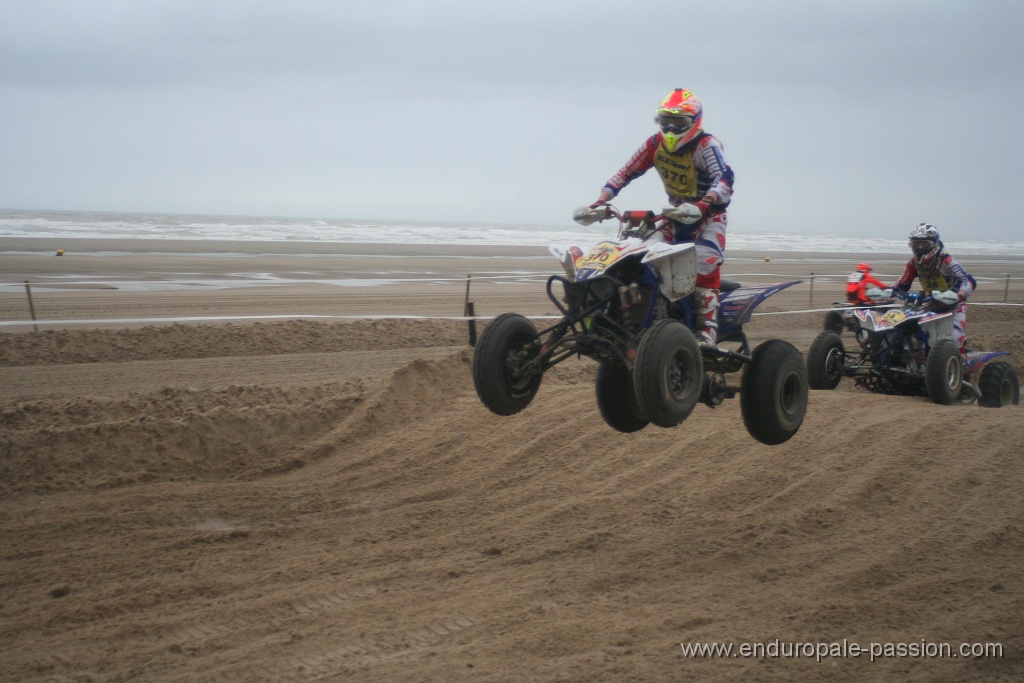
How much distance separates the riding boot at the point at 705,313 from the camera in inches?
240

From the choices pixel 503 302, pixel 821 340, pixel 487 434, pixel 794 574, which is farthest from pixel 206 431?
pixel 503 302

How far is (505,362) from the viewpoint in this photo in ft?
18.3

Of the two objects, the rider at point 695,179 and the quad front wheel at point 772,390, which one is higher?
the rider at point 695,179

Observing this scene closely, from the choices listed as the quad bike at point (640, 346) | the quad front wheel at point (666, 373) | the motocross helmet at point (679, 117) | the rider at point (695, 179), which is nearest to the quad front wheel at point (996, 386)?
the quad bike at point (640, 346)

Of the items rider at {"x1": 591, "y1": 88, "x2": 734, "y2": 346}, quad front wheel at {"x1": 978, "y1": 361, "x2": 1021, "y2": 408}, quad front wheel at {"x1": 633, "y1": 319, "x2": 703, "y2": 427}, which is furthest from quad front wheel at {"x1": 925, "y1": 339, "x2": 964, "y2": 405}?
quad front wheel at {"x1": 633, "y1": 319, "x2": 703, "y2": 427}

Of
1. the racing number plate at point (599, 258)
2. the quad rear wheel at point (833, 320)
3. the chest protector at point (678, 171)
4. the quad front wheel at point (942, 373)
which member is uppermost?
the chest protector at point (678, 171)

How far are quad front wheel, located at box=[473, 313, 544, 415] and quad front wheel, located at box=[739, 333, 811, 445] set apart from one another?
1586 mm

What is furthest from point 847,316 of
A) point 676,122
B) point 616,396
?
point 676,122

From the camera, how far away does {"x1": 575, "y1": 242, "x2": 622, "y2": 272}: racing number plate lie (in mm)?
5410

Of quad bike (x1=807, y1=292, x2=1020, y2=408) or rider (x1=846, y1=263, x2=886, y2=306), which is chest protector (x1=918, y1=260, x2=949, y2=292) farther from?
rider (x1=846, y1=263, x2=886, y2=306)

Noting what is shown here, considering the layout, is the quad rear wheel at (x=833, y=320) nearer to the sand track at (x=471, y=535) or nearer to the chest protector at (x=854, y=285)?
the chest protector at (x=854, y=285)

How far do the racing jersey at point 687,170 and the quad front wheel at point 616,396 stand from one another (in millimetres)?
1302

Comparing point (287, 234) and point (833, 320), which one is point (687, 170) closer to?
point (833, 320)

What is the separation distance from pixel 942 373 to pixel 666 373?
657cm
